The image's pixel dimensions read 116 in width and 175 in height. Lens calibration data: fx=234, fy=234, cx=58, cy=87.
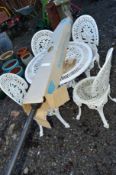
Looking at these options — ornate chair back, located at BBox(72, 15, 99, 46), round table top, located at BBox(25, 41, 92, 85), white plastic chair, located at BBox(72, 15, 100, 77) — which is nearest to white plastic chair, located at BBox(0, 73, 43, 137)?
round table top, located at BBox(25, 41, 92, 85)

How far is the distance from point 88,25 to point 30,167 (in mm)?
2935

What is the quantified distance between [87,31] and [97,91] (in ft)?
5.66

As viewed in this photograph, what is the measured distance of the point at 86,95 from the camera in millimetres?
3947

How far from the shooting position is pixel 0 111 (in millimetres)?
5395

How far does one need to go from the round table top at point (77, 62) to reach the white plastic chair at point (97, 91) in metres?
0.34

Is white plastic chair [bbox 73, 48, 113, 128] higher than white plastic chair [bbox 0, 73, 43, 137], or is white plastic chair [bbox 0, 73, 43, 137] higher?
white plastic chair [bbox 0, 73, 43, 137]

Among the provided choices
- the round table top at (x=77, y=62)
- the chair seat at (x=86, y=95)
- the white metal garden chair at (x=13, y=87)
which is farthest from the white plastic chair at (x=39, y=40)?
the chair seat at (x=86, y=95)

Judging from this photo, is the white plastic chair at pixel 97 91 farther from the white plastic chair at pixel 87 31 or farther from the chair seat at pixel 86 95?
the white plastic chair at pixel 87 31

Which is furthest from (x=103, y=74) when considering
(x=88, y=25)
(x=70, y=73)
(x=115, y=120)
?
(x=88, y=25)

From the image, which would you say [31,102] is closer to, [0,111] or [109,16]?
[0,111]

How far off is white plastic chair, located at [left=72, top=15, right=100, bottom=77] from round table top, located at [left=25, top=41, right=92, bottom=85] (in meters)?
0.32

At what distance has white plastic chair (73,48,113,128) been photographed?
3277 mm

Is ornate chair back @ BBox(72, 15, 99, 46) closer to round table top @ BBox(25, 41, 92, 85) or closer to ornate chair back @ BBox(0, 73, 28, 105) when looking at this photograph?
round table top @ BBox(25, 41, 92, 85)

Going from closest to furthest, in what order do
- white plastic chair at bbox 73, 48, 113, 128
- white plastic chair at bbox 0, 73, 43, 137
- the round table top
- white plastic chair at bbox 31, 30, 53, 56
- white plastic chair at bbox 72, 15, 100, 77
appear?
white plastic chair at bbox 73, 48, 113, 128, the round table top, white plastic chair at bbox 0, 73, 43, 137, white plastic chair at bbox 72, 15, 100, 77, white plastic chair at bbox 31, 30, 53, 56
